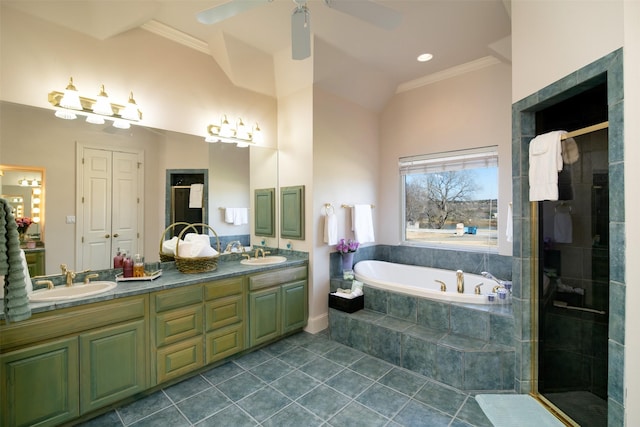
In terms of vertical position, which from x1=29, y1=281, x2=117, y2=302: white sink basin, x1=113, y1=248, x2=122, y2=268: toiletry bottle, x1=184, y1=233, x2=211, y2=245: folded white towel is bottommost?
x1=29, y1=281, x2=117, y2=302: white sink basin

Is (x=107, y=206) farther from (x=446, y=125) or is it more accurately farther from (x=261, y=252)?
(x=446, y=125)

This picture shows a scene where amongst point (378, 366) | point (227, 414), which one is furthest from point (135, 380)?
point (378, 366)

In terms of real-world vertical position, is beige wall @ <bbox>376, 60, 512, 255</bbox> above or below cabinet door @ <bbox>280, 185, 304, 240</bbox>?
above

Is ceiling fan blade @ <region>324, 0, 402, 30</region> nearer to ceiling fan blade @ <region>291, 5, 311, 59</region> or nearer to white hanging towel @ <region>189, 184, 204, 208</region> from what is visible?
ceiling fan blade @ <region>291, 5, 311, 59</region>

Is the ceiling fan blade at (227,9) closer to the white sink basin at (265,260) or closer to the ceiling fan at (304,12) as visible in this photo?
the ceiling fan at (304,12)

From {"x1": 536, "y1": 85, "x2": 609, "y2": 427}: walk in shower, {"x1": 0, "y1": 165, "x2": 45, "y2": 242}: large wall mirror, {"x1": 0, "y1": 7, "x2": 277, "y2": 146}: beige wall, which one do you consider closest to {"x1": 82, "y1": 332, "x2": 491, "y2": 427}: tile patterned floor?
{"x1": 536, "y1": 85, "x2": 609, "y2": 427}: walk in shower

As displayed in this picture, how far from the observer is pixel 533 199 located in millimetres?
2004

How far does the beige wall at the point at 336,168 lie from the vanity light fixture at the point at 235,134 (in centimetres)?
73

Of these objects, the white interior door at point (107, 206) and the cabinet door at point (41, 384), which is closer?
the cabinet door at point (41, 384)

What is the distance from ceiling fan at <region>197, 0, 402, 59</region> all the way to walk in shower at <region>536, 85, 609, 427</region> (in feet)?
4.43

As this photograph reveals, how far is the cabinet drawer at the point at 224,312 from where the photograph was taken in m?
2.51

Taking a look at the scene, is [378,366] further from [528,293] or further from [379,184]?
[379,184]

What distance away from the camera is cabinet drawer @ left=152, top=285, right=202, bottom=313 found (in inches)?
86.4

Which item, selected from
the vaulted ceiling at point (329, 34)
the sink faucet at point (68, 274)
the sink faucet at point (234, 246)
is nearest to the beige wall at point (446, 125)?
the vaulted ceiling at point (329, 34)
